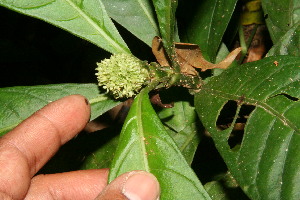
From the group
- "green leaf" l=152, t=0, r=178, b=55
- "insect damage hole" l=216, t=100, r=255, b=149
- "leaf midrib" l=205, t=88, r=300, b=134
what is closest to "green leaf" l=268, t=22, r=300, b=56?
"insect damage hole" l=216, t=100, r=255, b=149

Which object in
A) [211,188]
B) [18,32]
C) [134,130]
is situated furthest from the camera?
[18,32]

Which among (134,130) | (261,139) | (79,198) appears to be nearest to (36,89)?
(134,130)

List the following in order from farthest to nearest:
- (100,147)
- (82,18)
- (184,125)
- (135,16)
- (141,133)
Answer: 1. (100,147)
2. (184,125)
3. (135,16)
4. (82,18)
5. (141,133)

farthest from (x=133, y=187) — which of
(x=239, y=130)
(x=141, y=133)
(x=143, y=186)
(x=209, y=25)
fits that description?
(x=209, y=25)

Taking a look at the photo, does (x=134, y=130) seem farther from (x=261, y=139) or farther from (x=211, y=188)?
(x=211, y=188)

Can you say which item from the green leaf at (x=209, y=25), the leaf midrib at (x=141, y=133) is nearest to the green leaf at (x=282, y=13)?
the green leaf at (x=209, y=25)

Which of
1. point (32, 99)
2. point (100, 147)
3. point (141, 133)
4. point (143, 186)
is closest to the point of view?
point (143, 186)

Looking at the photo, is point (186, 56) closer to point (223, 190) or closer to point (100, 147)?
point (223, 190)
